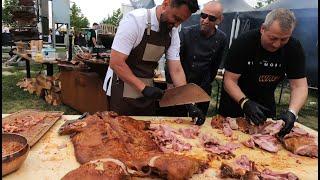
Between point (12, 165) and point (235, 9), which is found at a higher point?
point (235, 9)

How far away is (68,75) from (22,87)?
7.97ft

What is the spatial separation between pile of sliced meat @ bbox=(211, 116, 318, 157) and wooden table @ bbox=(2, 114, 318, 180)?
2.7 inches

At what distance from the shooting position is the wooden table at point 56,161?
5.94 ft

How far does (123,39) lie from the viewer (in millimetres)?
2662

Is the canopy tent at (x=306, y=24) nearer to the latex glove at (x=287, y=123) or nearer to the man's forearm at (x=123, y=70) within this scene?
the latex glove at (x=287, y=123)

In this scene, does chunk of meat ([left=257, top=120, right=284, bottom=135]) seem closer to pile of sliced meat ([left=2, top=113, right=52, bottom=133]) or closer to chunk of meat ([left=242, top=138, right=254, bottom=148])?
chunk of meat ([left=242, top=138, right=254, bottom=148])

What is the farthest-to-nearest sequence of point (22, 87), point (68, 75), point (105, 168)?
point (22, 87) → point (68, 75) → point (105, 168)

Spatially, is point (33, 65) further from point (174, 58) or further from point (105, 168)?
point (105, 168)

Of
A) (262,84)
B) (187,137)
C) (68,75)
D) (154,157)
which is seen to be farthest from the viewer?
(68,75)

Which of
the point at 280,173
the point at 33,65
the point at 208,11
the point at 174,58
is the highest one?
the point at 208,11

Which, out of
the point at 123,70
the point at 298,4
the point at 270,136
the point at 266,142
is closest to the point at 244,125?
the point at 270,136

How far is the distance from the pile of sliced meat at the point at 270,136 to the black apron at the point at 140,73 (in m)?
0.70

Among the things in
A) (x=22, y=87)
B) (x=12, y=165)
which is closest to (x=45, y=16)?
(x=22, y=87)

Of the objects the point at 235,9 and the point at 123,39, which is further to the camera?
the point at 235,9
